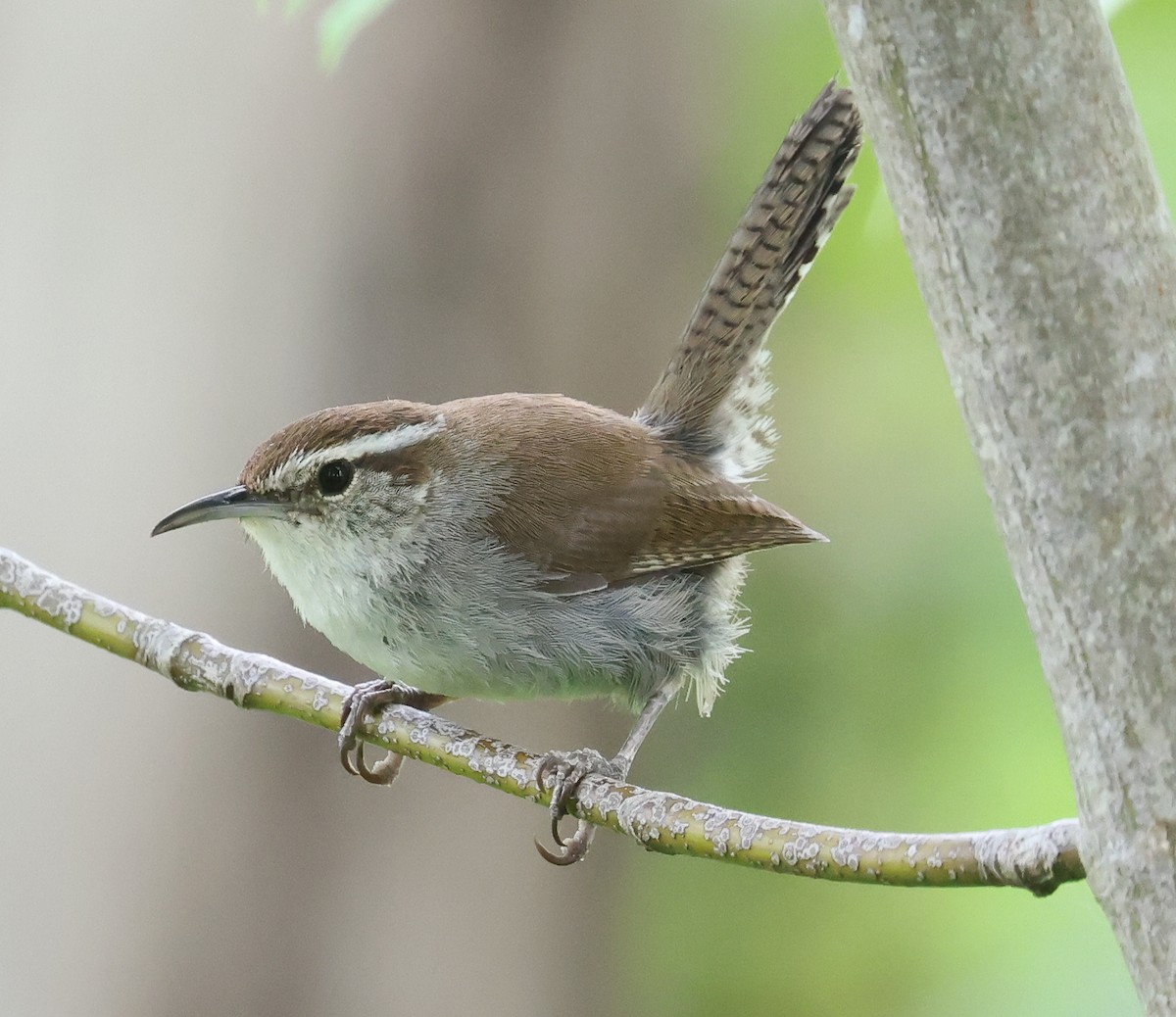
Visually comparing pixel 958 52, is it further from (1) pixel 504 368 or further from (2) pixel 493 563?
(1) pixel 504 368

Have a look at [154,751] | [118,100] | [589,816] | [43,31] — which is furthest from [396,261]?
[589,816]

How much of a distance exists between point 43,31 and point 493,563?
2.90m

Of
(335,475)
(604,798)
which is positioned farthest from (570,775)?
(335,475)

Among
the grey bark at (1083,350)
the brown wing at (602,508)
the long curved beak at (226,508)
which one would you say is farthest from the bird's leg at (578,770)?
the grey bark at (1083,350)

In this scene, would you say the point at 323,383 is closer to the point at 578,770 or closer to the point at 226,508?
the point at 226,508

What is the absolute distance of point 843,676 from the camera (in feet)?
15.9

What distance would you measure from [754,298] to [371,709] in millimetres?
1310

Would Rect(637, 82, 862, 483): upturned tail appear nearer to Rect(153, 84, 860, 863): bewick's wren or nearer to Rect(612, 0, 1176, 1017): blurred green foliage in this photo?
Rect(153, 84, 860, 863): bewick's wren

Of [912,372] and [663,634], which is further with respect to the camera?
[912,372]

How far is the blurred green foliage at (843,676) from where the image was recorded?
14.4 feet

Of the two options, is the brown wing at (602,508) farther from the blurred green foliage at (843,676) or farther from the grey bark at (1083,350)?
the blurred green foliage at (843,676)

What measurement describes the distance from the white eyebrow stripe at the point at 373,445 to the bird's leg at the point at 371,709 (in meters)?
0.45

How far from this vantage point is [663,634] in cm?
268

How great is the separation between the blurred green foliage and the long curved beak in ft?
7.63
